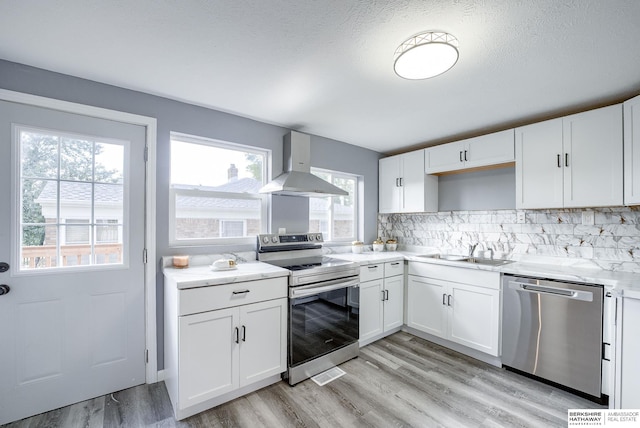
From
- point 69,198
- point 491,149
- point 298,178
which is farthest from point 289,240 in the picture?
point 491,149

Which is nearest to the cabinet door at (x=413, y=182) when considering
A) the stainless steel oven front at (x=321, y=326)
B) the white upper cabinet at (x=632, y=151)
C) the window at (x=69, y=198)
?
the stainless steel oven front at (x=321, y=326)

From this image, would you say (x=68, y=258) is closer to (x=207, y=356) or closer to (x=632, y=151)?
(x=207, y=356)

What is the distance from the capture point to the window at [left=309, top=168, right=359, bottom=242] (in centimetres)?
344

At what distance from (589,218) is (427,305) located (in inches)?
67.0

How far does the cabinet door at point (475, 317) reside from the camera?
250 cm

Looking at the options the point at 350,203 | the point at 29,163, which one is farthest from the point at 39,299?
the point at 350,203

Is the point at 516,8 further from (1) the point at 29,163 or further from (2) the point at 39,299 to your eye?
(2) the point at 39,299

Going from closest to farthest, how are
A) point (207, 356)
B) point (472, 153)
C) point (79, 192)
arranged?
point (207, 356) → point (79, 192) → point (472, 153)

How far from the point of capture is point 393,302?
10.3ft

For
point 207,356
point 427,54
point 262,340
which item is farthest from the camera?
point 262,340

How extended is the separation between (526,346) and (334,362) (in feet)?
5.43

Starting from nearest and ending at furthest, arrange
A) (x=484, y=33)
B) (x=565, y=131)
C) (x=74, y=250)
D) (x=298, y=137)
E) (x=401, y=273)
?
(x=484, y=33) < (x=74, y=250) < (x=565, y=131) < (x=298, y=137) < (x=401, y=273)

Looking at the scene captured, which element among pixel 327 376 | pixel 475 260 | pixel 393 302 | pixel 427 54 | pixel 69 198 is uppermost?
pixel 427 54

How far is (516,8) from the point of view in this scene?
1.29 metres
